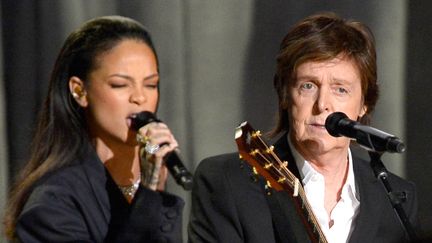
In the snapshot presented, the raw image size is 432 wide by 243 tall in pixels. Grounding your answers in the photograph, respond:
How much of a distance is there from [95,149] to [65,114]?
9 cm

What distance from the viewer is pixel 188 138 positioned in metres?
2.54

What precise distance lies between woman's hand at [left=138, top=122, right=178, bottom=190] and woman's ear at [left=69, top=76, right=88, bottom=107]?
0.67 ft

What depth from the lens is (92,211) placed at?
1.87 metres

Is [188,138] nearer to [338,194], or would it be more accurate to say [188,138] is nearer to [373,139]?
[338,194]

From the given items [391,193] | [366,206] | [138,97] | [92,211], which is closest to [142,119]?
[138,97]

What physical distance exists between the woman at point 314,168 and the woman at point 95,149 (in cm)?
22

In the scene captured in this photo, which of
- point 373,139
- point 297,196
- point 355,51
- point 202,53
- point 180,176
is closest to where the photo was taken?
point 180,176

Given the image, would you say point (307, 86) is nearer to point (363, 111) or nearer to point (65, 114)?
point (363, 111)

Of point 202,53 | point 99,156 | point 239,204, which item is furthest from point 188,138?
point 99,156

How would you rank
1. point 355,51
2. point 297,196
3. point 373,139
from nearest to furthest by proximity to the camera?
point 373,139, point 297,196, point 355,51

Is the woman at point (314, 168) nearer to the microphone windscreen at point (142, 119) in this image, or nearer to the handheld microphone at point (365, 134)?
the handheld microphone at point (365, 134)

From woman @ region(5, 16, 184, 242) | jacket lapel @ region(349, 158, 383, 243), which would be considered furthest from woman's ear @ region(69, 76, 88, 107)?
jacket lapel @ region(349, 158, 383, 243)

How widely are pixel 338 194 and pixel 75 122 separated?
62 cm

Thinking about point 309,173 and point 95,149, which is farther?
point 309,173
